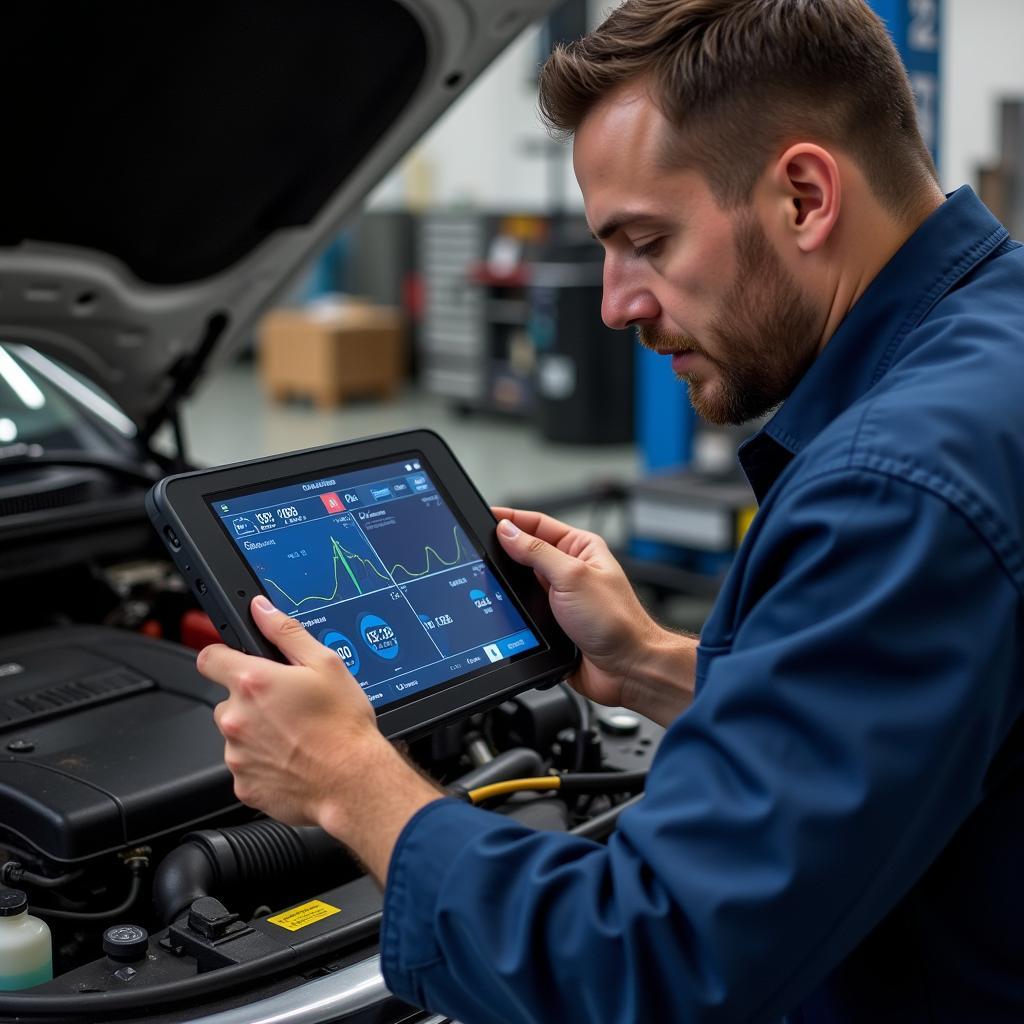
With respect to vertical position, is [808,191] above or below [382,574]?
above

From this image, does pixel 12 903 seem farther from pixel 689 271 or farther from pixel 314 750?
pixel 689 271

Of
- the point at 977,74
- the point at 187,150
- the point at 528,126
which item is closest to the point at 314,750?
the point at 187,150

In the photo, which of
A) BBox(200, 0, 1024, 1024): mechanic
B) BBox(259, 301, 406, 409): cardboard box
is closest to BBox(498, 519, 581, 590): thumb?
→ BBox(200, 0, 1024, 1024): mechanic

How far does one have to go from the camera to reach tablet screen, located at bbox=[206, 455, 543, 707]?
1194mm

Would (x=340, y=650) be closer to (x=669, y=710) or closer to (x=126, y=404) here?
(x=669, y=710)

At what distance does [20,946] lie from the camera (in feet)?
3.76

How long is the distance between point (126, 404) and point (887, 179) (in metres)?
1.37

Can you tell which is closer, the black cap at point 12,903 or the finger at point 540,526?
the black cap at point 12,903

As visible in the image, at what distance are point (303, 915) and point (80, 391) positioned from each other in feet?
4.30

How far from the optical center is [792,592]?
85 centimetres

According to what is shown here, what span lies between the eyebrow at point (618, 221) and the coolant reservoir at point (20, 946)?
0.74 m

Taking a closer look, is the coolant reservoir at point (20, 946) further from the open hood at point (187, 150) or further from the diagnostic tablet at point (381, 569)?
the open hood at point (187, 150)

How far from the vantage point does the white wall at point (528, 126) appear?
8.05 metres

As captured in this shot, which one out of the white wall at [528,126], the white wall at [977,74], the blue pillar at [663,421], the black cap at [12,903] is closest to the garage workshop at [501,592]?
the black cap at [12,903]
